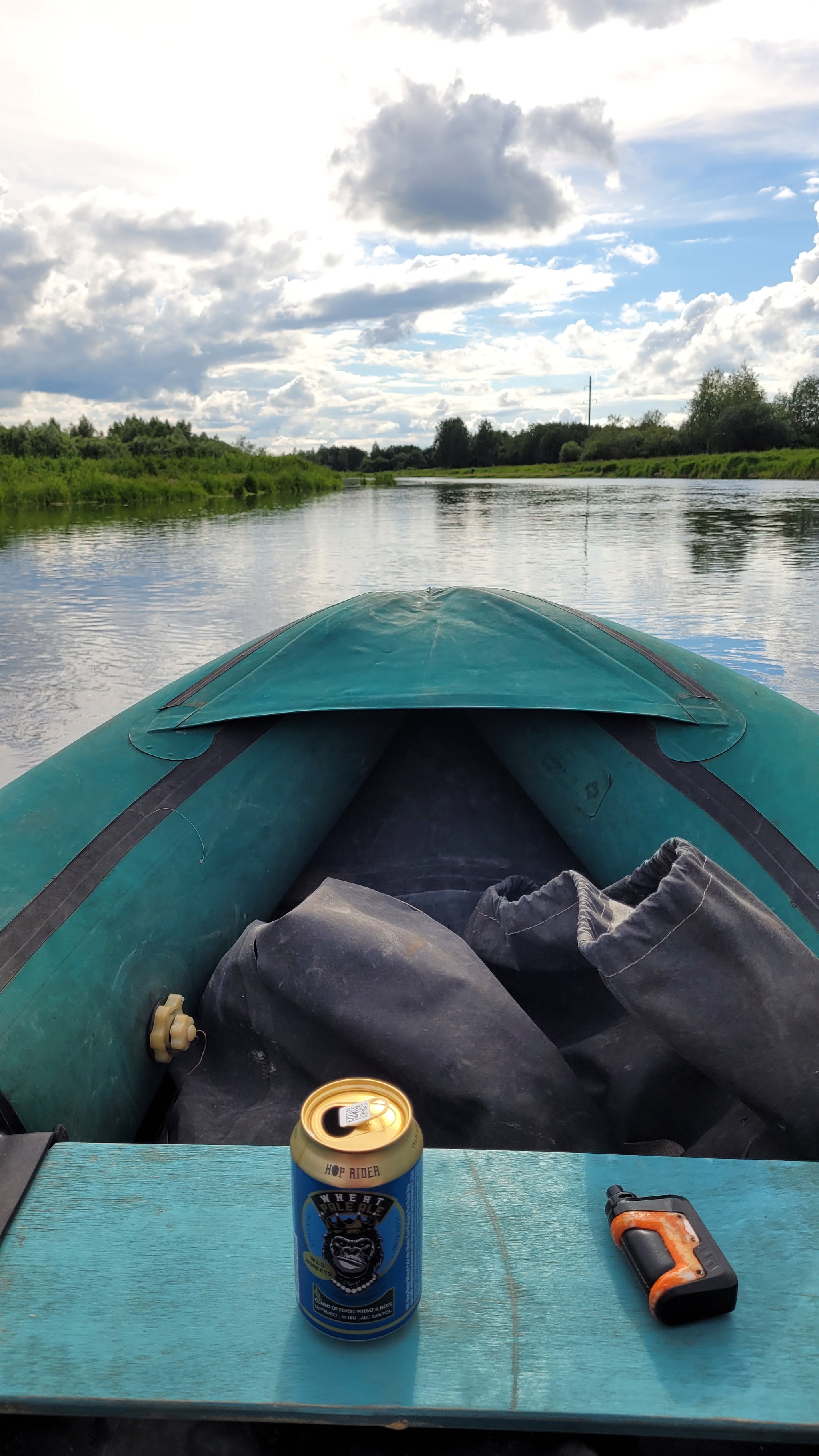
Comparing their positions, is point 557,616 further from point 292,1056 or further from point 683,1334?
point 683,1334

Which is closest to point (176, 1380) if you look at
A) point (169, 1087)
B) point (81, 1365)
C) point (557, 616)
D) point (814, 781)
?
point (81, 1365)

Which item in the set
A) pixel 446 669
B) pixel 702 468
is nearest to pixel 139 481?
pixel 446 669

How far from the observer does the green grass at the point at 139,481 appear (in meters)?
19.7

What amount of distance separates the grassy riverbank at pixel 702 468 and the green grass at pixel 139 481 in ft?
63.9

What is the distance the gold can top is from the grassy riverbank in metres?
35.1

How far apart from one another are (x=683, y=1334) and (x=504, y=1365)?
0.17m

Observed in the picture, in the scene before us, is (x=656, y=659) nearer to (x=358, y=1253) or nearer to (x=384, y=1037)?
(x=384, y=1037)

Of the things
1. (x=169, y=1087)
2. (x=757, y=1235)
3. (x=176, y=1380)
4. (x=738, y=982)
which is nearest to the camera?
(x=176, y=1380)

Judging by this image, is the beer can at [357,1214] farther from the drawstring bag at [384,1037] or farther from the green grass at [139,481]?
the green grass at [139,481]

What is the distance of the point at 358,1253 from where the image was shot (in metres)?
0.71

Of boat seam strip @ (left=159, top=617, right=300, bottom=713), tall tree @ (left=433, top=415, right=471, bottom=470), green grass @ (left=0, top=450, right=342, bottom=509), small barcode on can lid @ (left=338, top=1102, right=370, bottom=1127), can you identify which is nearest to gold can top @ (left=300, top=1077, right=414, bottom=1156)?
small barcode on can lid @ (left=338, top=1102, right=370, bottom=1127)

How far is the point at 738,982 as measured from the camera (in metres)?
1.03

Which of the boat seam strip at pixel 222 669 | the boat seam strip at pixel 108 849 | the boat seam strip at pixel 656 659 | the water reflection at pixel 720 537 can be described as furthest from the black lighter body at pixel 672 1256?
the water reflection at pixel 720 537

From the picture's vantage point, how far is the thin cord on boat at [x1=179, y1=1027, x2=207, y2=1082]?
1.60 metres
